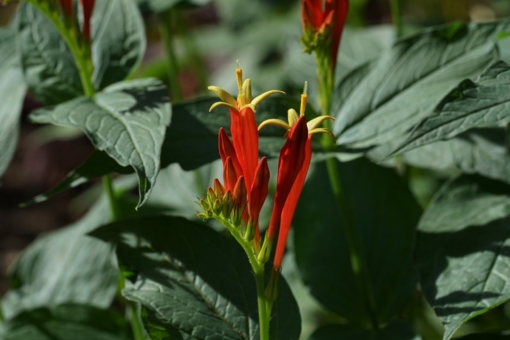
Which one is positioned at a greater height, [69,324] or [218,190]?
[218,190]

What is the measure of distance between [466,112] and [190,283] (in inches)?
16.9

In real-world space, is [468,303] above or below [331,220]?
above

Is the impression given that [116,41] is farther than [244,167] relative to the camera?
Yes

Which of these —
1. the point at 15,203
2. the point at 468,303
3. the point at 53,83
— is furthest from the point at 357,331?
the point at 15,203

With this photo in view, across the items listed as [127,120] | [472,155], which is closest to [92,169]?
[127,120]

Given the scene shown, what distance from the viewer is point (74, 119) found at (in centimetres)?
94

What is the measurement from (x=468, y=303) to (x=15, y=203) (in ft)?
7.48

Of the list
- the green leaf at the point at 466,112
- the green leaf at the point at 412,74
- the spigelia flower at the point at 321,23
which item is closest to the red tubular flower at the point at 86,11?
the spigelia flower at the point at 321,23

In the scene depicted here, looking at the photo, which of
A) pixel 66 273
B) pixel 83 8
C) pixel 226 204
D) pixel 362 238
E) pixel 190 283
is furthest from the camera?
pixel 66 273

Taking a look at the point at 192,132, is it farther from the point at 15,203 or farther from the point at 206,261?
the point at 15,203

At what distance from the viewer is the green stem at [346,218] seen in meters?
1.00

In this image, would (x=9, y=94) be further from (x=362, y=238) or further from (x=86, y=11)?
(x=362, y=238)

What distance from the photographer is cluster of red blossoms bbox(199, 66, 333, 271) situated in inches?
29.1

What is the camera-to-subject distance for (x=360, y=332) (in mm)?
1074
